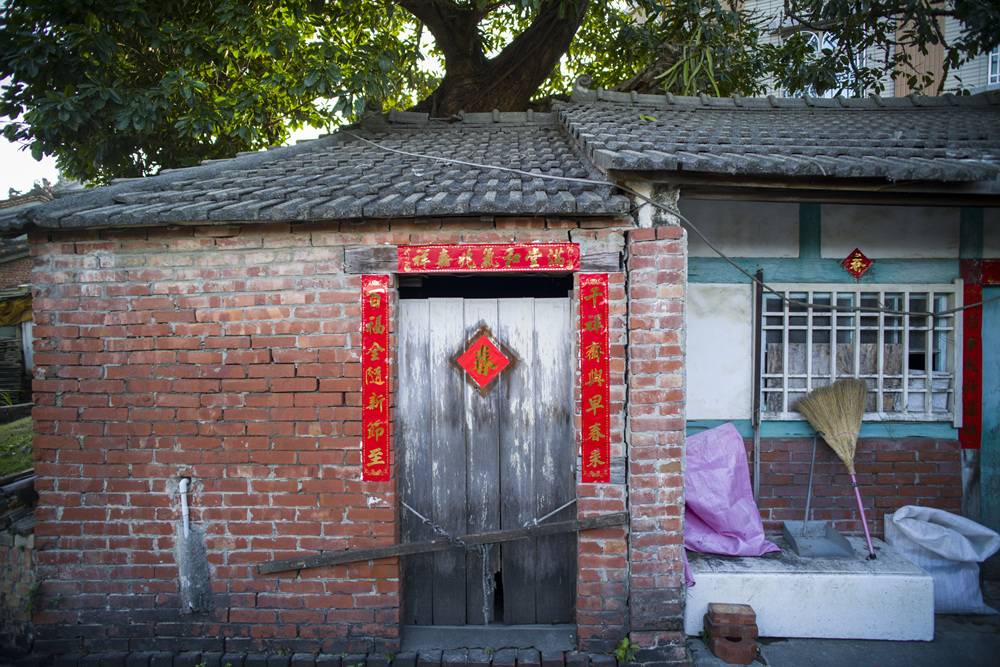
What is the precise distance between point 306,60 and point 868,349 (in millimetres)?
6117

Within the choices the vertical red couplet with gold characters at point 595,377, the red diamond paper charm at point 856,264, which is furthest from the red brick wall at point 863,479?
the vertical red couplet with gold characters at point 595,377

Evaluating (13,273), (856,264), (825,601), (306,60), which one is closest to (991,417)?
(856,264)

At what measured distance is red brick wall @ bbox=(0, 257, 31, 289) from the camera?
15594mm

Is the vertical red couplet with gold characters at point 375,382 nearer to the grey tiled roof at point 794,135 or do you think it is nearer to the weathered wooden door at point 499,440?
the weathered wooden door at point 499,440

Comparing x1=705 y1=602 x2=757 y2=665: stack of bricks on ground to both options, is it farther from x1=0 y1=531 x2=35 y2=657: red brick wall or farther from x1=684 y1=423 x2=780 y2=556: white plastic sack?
x1=0 y1=531 x2=35 y2=657: red brick wall

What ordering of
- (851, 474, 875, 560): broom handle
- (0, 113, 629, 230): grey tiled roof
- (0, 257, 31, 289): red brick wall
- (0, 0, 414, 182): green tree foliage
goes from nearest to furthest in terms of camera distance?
(0, 113, 629, 230): grey tiled roof
(851, 474, 875, 560): broom handle
(0, 0, 414, 182): green tree foliage
(0, 257, 31, 289): red brick wall

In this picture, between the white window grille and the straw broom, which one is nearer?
the straw broom

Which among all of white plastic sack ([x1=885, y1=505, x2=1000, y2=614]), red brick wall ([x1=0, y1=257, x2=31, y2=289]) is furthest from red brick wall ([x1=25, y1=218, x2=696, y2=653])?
red brick wall ([x1=0, y1=257, x2=31, y2=289])

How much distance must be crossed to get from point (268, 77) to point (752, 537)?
662cm

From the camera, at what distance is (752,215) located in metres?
4.36

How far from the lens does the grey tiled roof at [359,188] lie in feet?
10.5

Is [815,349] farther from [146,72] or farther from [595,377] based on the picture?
[146,72]

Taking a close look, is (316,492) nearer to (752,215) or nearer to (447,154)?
(447,154)

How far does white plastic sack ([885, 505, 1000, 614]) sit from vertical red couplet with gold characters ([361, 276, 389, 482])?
399 cm
